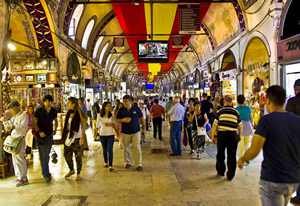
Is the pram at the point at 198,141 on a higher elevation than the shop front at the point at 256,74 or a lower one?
lower

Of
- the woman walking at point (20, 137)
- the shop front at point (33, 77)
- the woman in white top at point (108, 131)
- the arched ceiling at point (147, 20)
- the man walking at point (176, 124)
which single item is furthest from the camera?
the shop front at point (33, 77)

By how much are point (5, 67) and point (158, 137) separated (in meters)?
7.67

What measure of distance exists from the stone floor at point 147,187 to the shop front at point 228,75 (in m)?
8.03

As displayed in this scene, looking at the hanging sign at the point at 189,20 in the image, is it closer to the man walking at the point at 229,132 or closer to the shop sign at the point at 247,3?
the shop sign at the point at 247,3

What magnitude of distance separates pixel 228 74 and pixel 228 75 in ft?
0.18

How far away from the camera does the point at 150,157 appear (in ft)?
34.2

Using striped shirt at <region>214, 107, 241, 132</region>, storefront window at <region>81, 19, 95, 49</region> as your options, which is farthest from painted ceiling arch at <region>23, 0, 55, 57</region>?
striped shirt at <region>214, 107, 241, 132</region>

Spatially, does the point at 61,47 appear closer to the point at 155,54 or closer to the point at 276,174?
the point at 155,54

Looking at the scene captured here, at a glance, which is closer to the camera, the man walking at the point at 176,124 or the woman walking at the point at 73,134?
the woman walking at the point at 73,134

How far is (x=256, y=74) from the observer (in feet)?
46.5

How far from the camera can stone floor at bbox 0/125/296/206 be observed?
6031 mm

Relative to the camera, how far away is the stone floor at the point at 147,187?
603 centimetres

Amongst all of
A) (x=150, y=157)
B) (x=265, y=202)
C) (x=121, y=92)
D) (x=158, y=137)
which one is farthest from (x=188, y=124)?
(x=121, y=92)

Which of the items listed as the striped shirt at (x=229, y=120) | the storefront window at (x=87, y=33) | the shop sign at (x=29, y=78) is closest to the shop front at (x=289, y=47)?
the striped shirt at (x=229, y=120)
